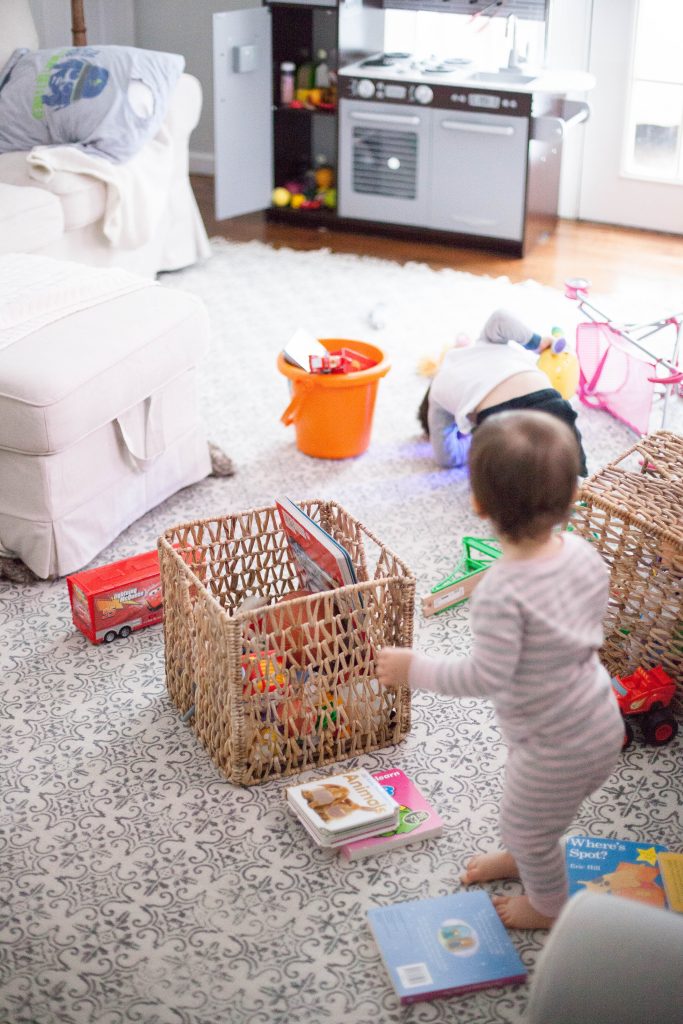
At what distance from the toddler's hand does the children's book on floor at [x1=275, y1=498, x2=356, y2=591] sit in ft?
1.12

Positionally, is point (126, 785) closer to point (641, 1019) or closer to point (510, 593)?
point (510, 593)

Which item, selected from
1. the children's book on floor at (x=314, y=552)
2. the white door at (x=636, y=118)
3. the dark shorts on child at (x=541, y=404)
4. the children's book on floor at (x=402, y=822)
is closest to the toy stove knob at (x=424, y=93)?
the white door at (x=636, y=118)

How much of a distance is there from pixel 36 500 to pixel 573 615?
1.25 m

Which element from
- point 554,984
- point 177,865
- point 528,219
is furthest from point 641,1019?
point 528,219

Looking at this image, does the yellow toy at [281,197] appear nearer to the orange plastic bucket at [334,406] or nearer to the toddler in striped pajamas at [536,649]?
the orange plastic bucket at [334,406]

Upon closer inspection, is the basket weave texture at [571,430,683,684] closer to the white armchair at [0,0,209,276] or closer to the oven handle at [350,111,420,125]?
the white armchair at [0,0,209,276]

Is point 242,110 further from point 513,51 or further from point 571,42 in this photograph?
point 571,42

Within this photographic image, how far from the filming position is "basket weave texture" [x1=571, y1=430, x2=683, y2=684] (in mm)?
1900

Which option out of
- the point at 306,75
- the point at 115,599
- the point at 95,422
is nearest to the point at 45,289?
the point at 95,422

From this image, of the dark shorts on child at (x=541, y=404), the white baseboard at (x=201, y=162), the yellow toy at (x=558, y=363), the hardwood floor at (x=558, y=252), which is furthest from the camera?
the white baseboard at (x=201, y=162)

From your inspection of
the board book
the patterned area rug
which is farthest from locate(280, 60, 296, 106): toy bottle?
Answer: the board book

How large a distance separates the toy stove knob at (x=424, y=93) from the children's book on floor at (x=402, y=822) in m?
2.97

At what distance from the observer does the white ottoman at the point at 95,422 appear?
2197 millimetres

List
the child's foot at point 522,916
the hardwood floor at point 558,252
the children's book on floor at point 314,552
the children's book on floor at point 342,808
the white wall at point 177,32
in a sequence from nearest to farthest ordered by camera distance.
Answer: the child's foot at point 522,916 → the children's book on floor at point 342,808 → the children's book on floor at point 314,552 → the hardwood floor at point 558,252 → the white wall at point 177,32
